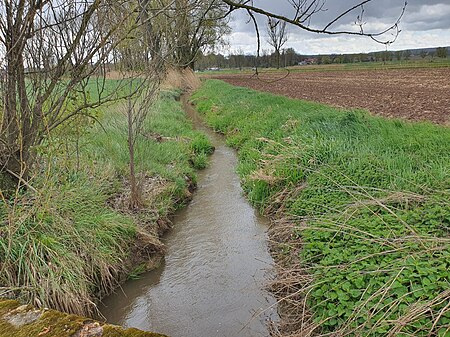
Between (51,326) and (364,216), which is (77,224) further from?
(364,216)

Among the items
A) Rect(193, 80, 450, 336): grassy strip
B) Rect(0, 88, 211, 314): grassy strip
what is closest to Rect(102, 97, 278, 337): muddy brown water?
Rect(0, 88, 211, 314): grassy strip

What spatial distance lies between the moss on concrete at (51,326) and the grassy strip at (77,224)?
125 centimetres

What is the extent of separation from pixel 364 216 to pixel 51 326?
3.13 meters

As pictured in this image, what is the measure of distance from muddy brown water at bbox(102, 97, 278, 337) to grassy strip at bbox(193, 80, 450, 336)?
0.45 meters

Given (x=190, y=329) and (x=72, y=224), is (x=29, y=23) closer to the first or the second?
(x=72, y=224)

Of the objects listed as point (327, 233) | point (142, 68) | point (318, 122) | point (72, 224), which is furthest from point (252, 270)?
point (318, 122)

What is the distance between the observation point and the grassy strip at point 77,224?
359cm

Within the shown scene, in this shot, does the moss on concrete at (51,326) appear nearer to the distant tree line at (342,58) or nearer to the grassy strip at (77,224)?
the grassy strip at (77,224)

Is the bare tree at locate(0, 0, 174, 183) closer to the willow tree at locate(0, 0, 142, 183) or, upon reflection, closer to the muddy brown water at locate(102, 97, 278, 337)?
the willow tree at locate(0, 0, 142, 183)

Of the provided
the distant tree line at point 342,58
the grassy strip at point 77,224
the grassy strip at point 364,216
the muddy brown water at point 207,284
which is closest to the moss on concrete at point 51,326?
the grassy strip at point 77,224

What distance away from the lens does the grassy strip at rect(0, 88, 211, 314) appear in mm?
3594

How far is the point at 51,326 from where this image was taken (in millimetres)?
1845

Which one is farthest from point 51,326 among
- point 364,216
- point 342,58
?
point 342,58

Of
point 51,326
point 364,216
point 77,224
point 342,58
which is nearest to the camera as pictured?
point 51,326
